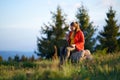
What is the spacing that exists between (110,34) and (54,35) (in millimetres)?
6589

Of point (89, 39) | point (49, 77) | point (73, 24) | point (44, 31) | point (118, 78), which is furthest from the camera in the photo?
point (44, 31)

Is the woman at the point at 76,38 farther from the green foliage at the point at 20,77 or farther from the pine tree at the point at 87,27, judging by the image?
the pine tree at the point at 87,27

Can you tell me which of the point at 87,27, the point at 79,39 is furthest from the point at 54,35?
the point at 79,39

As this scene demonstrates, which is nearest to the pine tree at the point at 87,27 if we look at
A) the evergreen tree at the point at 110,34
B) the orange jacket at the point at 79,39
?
the evergreen tree at the point at 110,34

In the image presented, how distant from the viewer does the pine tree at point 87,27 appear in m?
41.2

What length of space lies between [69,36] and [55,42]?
93.7 ft

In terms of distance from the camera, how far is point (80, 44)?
45.7ft

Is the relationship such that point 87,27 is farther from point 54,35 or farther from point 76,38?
point 76,38

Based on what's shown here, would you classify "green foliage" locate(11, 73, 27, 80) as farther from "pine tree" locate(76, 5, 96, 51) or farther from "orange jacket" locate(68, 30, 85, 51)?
"pine tree" locate(76, 5, 96, 51)

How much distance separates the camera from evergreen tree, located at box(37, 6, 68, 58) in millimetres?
42062

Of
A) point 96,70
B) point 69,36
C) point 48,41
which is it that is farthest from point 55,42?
point 96,70

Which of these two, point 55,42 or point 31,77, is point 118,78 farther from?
point 55,42

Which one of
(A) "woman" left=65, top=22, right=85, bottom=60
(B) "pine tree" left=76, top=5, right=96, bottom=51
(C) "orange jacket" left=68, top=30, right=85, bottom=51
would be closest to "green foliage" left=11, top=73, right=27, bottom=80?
(A) "woman" left=65, top=22, right=85, bottom=60

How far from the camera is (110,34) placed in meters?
42.3
